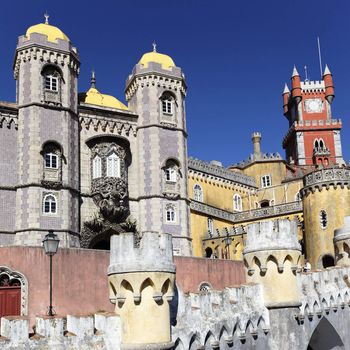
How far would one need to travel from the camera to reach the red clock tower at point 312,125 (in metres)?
74.2

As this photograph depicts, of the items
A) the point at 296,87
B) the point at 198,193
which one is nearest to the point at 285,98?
the point at 296,87

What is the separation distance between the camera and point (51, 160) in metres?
32.0

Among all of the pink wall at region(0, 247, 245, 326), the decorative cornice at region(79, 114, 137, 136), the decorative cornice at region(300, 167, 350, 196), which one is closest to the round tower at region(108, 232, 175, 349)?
the pink wall at region(0, 247, 245, 326)

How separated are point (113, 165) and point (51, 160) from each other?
437cm

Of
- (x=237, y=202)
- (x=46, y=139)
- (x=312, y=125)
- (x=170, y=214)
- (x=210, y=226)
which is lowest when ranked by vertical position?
(x=170, y=214)

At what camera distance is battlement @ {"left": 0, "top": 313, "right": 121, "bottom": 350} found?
10734mm

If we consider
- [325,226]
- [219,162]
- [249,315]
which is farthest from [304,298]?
[219,162]

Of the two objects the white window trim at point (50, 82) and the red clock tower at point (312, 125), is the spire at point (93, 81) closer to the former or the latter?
the white window trim at point (50, 82)

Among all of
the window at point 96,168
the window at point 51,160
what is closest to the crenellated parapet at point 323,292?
the window at point 96,168

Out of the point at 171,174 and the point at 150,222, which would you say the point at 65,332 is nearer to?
the point at 150,222

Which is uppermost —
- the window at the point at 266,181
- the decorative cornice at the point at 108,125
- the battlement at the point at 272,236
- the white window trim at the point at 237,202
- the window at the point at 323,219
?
the window at the point at 266,181

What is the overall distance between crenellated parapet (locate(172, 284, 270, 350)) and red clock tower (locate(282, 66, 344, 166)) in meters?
57.1

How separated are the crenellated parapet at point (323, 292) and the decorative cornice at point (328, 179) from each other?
16740 mm

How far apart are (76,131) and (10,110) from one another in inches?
158
